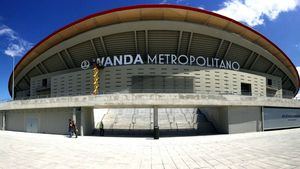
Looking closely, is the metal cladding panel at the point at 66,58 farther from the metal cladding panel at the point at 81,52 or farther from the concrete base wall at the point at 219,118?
the concrete base wall at the point at 219,118

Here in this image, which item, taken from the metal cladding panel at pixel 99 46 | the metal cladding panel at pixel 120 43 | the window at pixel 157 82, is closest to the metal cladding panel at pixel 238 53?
the window at pixel 157 82

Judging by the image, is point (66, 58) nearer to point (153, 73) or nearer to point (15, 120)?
point (15, 120)

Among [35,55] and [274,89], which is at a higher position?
[35,55]

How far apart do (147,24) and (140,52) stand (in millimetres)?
4294

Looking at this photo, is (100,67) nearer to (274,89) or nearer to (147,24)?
(147,24)

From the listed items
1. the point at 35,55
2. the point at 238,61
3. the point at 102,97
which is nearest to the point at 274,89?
the point at 238,61

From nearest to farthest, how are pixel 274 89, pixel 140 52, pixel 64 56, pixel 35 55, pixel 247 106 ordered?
1. pixel 247 106
2. pixel 140 52
3. pixel 64 56
4. pixel 35 55
5. pixel 274 89

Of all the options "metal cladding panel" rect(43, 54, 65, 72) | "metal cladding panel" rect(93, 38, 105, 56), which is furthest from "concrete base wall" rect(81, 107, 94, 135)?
"metal cladding panel" rect(43, 54, 65, 72)

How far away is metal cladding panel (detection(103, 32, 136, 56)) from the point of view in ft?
105

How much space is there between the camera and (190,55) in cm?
3403

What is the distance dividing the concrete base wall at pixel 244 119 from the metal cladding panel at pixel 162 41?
44.5 ft

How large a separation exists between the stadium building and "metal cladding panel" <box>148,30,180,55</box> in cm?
14

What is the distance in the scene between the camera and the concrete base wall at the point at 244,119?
22562 millimetres

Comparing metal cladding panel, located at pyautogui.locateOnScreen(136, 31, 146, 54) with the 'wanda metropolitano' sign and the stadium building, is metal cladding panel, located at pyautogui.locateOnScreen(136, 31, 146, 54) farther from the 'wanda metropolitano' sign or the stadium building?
the 'wanda metropolitano' sign
